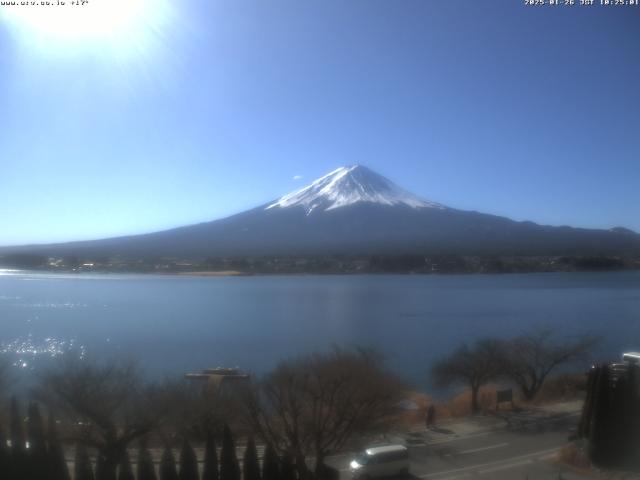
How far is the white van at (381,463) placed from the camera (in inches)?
176

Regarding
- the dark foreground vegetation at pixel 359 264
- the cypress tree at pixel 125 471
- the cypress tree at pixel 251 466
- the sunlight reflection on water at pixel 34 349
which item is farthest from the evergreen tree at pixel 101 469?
the dark foreground vegetation at pixel 359 264

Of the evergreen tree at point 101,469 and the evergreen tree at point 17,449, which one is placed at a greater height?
the evergreen tree at point 17,449

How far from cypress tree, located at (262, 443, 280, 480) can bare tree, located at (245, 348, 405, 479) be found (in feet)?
0.93

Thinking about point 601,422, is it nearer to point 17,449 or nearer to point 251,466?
point 251,466

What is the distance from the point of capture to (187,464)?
165 inches

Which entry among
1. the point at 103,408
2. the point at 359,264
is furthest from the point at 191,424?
the point at 359,264

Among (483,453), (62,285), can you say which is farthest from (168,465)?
(62,285)

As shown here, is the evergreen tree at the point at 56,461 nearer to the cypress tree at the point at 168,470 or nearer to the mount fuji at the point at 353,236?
the cypress tree at the point at 168,470

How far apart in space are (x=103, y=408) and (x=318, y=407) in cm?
177

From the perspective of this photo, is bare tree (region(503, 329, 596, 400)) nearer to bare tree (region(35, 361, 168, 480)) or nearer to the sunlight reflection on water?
bare tree (region(35, 361, 168, 480))

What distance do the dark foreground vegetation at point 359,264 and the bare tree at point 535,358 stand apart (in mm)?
17916

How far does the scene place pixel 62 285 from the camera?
24328mm

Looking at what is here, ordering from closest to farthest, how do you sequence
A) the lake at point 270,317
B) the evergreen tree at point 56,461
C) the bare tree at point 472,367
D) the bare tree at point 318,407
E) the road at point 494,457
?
the evergreen tree at point 56,461 → the road at point 494,457 → the bare tree at point 318,407 → the bare tree at point 472,367 → the lake at point 270,317

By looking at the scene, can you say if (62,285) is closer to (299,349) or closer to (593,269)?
(299,349)
